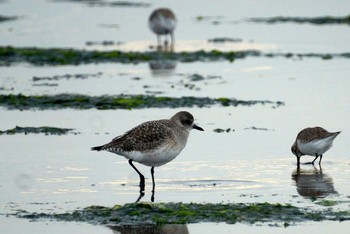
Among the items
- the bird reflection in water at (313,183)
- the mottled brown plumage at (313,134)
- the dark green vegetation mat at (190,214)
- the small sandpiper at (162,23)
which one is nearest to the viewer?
the dark green vegetation mat at (190,214)

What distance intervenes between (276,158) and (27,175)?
174 inches

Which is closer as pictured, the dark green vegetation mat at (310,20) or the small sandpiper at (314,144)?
the small sandpiper at (314,144)

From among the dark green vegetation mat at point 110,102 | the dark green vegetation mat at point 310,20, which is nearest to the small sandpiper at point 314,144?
the dark green vegetation mat at point 110,102

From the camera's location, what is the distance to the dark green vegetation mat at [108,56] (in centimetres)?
3070

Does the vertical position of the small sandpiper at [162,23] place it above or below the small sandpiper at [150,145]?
above

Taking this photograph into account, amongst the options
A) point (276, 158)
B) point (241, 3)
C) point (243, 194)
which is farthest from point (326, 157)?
point (241, 3)

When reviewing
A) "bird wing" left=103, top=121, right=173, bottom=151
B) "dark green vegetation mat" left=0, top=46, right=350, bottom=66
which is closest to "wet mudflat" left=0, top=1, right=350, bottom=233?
"dark green vegetation mat" left=0, top=46, right=350, bottom=66

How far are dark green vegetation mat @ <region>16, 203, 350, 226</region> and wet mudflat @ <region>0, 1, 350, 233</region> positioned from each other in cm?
3

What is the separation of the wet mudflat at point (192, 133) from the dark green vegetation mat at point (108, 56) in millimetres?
135

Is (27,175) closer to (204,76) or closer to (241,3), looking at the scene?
(204,76)

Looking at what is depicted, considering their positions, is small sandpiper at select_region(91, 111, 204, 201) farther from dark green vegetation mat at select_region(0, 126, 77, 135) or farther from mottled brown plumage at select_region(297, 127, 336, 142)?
dark green vegetation mat at select_region(0, 126, 77, 135)

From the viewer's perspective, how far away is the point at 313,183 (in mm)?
15852

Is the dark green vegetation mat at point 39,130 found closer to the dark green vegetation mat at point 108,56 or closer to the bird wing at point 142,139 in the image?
the bird wing at point 142,139

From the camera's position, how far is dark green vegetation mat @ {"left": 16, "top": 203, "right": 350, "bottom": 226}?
42.5 feet
